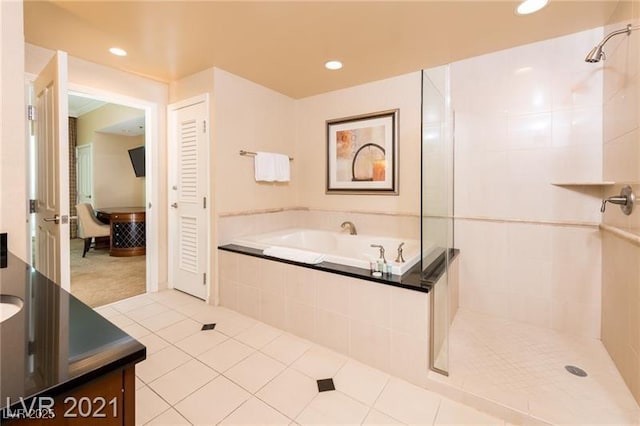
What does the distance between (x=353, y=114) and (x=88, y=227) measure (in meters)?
4.69

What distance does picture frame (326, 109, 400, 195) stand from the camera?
9.55 ft

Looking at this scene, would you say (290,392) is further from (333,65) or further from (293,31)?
(333,65)

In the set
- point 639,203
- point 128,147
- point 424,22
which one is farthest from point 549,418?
point 128,147

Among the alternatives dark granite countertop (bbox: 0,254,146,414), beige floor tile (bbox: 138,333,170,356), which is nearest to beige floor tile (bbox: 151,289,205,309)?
beige floor tile (bbox: 138,333,170,356)

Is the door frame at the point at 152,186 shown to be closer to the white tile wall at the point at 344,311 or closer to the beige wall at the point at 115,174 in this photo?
the white tile wall at the point at 344,311

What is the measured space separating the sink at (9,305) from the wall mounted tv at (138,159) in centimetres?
560

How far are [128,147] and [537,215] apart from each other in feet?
23.4

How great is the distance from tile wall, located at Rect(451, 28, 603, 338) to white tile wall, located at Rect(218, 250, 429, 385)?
1177 mm

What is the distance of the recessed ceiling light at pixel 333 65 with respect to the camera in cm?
257

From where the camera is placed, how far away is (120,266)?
13.7ft

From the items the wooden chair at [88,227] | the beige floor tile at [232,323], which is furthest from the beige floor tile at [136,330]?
the wooden chair at [88,227]

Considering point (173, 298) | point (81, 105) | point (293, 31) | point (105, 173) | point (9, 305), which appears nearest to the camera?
point (9, 305)

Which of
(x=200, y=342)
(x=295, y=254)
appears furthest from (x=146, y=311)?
(x=295, y=254)

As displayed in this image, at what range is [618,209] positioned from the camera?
178cm
